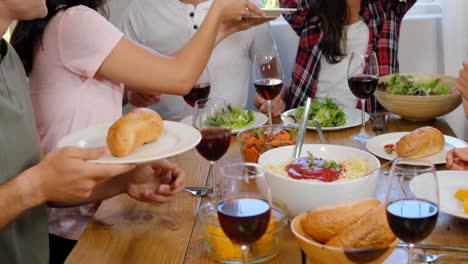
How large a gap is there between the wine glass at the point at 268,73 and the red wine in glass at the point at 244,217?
101 centimetres

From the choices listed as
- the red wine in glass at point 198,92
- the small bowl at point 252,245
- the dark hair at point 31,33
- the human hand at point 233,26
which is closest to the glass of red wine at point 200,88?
the red wine in glass at point 198,92

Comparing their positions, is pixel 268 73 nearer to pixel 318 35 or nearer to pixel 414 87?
pixel 414 87

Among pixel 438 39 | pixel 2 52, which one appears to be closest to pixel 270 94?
pixel 2 52

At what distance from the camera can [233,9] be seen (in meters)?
1.87

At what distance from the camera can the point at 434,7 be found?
320 cm

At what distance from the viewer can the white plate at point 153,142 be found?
1.06 meters

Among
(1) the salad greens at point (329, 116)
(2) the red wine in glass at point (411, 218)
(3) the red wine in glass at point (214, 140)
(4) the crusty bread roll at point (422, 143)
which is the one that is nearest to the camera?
(2) the red wine in glass at point (411, 218)

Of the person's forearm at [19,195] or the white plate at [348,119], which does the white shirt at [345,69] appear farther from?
the person's forearm at [19,195]

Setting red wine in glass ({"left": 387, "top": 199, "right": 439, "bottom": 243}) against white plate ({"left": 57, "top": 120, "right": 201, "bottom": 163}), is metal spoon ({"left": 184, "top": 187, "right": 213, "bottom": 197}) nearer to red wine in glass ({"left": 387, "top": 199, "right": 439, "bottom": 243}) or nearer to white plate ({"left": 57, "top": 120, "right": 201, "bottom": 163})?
white plate ({"left": 57, "top": 120, "right": 201, "bottom": 163})

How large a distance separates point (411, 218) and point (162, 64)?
1.04 meters

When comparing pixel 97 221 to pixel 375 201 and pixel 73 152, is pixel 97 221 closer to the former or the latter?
pixel 73 152

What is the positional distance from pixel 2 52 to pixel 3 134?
0.26 metres

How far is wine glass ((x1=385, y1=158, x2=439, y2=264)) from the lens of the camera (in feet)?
2.54

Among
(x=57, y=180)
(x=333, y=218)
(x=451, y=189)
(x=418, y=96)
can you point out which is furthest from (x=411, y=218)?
(x=418, y=96)
